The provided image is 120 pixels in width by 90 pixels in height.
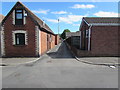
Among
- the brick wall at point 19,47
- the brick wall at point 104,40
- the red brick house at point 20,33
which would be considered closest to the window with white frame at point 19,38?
the red brick house at point 20,33

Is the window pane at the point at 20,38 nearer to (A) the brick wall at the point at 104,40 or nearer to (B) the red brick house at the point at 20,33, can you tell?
(B) the red brick house at the point at 20,33

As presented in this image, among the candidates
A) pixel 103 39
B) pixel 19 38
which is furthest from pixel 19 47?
pixel 103 39

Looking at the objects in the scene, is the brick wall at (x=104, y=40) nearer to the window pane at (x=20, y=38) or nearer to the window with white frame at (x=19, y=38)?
the window with white frame at (x=19, y=38)

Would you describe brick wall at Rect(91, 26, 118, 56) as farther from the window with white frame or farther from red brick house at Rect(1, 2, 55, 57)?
the window with white frame

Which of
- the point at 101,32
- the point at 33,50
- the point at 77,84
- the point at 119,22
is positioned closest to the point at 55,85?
the point at 77,84

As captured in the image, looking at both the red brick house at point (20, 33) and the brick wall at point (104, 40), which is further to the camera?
the brick wall at point (104, 40)

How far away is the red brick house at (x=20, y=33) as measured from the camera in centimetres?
1253

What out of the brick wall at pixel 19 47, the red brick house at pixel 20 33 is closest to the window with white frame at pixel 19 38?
the red brick house at pixel 20 33

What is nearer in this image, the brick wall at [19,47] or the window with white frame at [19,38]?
the brick wall at [19,47]

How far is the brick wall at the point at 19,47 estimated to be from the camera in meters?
12.6

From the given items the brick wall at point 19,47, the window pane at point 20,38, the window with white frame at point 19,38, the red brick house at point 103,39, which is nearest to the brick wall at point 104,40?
the red brick house at point 103,39

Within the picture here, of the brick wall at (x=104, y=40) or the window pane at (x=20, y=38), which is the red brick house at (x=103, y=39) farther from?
the window pane at (x=20, y=38)

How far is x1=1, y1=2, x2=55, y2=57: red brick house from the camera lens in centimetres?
1253

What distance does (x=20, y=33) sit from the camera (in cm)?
1281
